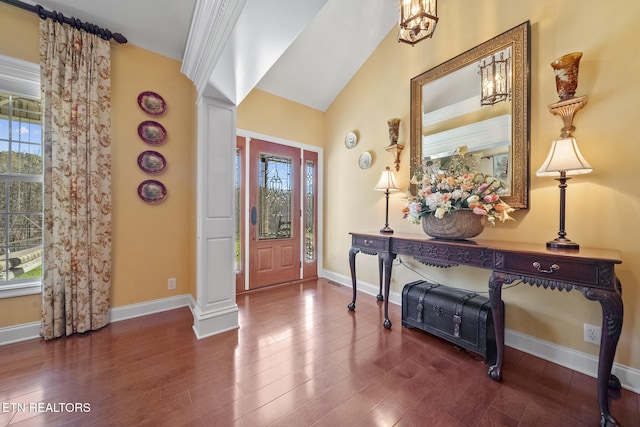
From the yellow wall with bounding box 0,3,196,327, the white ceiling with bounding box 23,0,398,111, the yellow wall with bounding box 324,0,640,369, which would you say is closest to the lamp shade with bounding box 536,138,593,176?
the yellow wall with bounding box 324,0,640,369

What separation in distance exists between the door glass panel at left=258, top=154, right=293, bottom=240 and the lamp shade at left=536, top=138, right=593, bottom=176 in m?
2.89

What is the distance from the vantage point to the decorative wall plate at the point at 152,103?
252cm

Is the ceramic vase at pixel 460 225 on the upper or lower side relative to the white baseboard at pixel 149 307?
upper

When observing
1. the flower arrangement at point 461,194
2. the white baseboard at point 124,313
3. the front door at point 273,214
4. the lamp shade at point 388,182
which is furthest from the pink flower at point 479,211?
the white baseboard at point 124,313

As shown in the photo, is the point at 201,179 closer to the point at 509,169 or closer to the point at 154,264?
the point at 154,264

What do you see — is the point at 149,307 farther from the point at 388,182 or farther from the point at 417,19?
the point at 417,19

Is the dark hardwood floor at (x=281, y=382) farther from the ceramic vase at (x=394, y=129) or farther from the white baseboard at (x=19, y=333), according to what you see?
the ceramic vase at (x=394, y=129)

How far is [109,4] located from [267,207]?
8.16 feet

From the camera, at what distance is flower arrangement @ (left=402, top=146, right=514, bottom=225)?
5.82ft

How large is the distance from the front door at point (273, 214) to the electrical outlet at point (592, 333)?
10.0 feet

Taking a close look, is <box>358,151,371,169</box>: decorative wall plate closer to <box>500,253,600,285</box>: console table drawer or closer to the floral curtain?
<box>500,253,600,285</box>: console table drawer

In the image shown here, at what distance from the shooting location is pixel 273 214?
3564mm

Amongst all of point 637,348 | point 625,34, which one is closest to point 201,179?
point 625,34

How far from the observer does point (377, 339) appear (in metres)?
2.11
